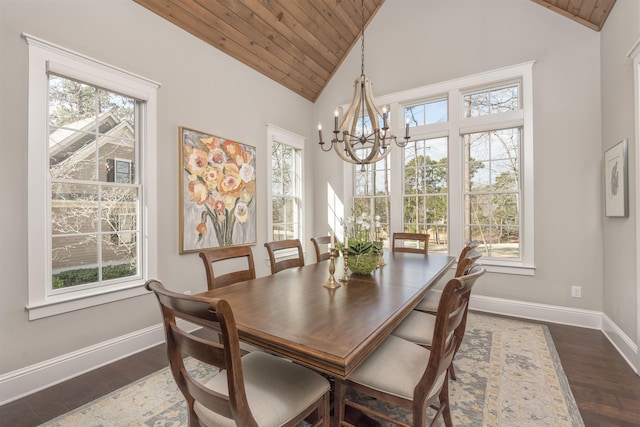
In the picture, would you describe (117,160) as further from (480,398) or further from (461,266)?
(480,398)

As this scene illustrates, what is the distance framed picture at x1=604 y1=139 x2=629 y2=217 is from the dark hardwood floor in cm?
129

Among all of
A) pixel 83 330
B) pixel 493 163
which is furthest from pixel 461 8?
pixel 83 330

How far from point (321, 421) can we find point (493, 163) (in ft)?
12.2

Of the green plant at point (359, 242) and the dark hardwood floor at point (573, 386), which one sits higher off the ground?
the green plant at point (359, 242)

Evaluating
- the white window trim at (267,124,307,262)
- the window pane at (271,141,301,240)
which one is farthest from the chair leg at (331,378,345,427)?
the window pane at (271,141,301,240)

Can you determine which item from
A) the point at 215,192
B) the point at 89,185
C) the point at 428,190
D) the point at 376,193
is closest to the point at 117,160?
the point at 89,185

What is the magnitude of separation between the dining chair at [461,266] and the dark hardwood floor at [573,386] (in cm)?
104

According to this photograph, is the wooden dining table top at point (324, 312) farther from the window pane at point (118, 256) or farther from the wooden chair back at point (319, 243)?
the window pane at point (118, 256)

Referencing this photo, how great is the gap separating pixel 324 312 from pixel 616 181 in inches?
125

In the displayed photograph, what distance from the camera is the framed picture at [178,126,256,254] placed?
313 centimetres

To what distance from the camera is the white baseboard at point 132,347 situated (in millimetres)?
2057

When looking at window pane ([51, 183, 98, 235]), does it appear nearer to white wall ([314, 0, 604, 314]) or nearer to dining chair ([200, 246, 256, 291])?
dining chair ([200, 246, 256, 291])

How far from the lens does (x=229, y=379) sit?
0.96 metres

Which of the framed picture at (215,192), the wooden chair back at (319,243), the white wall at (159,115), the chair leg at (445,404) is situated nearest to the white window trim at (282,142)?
the white wall at (159,115)
